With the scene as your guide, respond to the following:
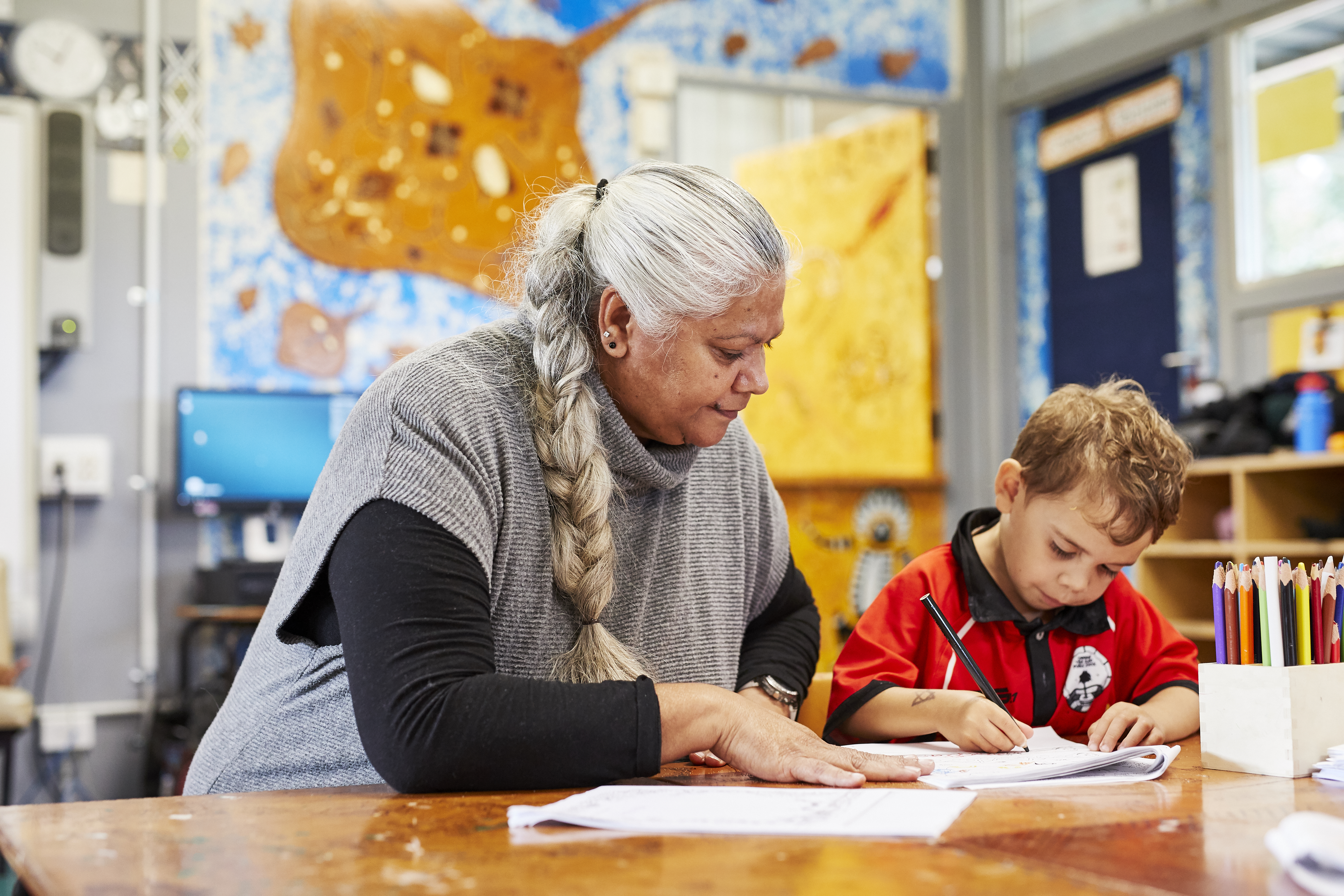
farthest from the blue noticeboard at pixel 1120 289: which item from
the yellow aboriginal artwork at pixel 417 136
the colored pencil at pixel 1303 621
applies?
the colored pencil at pixel 1303 621

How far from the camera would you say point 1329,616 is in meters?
1.09

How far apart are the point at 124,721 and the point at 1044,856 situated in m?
3.77

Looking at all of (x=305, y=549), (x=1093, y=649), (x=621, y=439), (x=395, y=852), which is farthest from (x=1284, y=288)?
(x=395, y=852)

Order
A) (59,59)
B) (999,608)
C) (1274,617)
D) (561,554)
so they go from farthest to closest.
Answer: (59,59) → (999,608) → (561,554) → (1274,617)

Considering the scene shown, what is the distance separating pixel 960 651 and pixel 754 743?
20.4 inches

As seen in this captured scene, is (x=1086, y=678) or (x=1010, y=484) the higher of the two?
(x=1010, y=484)

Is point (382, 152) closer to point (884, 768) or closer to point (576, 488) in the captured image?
point (576, 488)

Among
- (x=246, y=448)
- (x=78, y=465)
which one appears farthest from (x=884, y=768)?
(x=78, y=465)

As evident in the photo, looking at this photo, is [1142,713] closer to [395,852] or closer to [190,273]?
[395,852]

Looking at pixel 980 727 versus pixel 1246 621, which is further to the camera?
pixel 980 727

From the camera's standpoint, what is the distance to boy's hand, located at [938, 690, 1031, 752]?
121cm

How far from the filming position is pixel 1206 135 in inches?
167

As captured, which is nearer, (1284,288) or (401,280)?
(1284,288)

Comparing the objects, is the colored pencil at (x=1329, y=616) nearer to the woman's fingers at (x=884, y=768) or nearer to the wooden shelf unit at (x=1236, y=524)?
the woman's fingers at (x=884, y=768)
